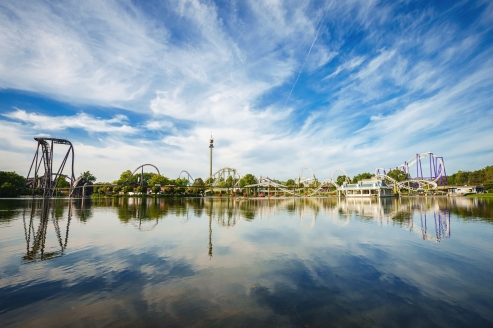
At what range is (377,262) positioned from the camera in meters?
→ 13.4

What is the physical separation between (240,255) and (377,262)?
747 cm

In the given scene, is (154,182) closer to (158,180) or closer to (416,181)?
(158,180)

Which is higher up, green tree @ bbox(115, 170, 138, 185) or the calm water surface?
green tree @ bbox(115, 170, 138, 185)

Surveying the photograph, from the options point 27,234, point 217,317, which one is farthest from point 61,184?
point 217,317

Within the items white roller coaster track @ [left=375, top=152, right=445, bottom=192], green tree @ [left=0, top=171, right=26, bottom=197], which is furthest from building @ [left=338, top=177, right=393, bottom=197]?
green tree @ [left=0, top=171, right=26, bottom=197]

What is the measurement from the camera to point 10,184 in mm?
97750

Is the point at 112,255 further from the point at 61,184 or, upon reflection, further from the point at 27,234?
the point at 61,184

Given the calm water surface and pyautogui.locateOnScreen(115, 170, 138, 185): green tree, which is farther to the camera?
pyautogui.locateOnScreen(115, 170, 138, 185): green tree

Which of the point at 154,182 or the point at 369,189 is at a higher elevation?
the point at 154,182

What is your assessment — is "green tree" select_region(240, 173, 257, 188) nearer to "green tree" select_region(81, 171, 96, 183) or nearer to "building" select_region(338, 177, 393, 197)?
"building" select_region(338, 177, 393, 197)

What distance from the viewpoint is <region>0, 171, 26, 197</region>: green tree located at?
96.4m

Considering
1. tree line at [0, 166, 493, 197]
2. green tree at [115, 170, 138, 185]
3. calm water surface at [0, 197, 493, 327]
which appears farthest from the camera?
green tree at [115, 170, 138, 185]

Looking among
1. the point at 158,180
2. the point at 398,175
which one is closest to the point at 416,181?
the point at 398,175

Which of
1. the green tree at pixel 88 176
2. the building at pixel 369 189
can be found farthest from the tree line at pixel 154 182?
the building at pixel 369 189
